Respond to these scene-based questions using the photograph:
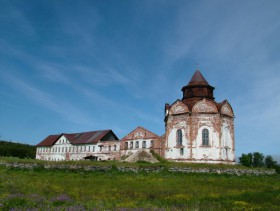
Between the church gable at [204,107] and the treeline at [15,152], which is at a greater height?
the church gable at [204,107]

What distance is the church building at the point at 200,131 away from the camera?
3916 centimetres

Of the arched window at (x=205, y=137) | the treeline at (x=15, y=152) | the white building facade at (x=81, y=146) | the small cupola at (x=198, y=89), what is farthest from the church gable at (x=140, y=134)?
the treeline at (x=15, y=152)

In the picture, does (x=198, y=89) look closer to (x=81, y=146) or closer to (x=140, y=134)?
(x=140, y=134)

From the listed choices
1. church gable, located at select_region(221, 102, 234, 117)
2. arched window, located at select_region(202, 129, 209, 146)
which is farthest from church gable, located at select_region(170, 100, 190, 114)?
church gable, located at select_region(221, 102, 234, 117)

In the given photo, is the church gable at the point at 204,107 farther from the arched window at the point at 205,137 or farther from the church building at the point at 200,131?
the arched window at the point at 205,137

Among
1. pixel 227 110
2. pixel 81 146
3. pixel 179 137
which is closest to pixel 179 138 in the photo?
pixel 179 137

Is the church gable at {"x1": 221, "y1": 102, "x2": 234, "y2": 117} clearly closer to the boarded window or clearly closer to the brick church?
the brick church

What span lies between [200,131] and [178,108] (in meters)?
4.59

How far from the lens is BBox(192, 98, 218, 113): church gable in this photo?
40188 millimetres

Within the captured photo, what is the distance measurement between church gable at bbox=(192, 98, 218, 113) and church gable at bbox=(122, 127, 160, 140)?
36.8 feet

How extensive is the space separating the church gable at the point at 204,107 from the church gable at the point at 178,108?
1.29 metres

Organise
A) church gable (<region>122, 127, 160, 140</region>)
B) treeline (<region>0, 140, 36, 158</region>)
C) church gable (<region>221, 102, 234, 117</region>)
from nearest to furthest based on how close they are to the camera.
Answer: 1. church gable (<region>221, 102, 234, 117</region>)
2. church gable (<region>122, 127, 160, 140</region>)
3. treeline (<region>0, 140, 36, 158</region>)

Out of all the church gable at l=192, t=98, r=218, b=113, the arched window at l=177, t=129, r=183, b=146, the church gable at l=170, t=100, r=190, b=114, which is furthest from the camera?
the church gable at l=170, t=100, r=190, b=114

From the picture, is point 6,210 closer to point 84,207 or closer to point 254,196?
point 84,207
